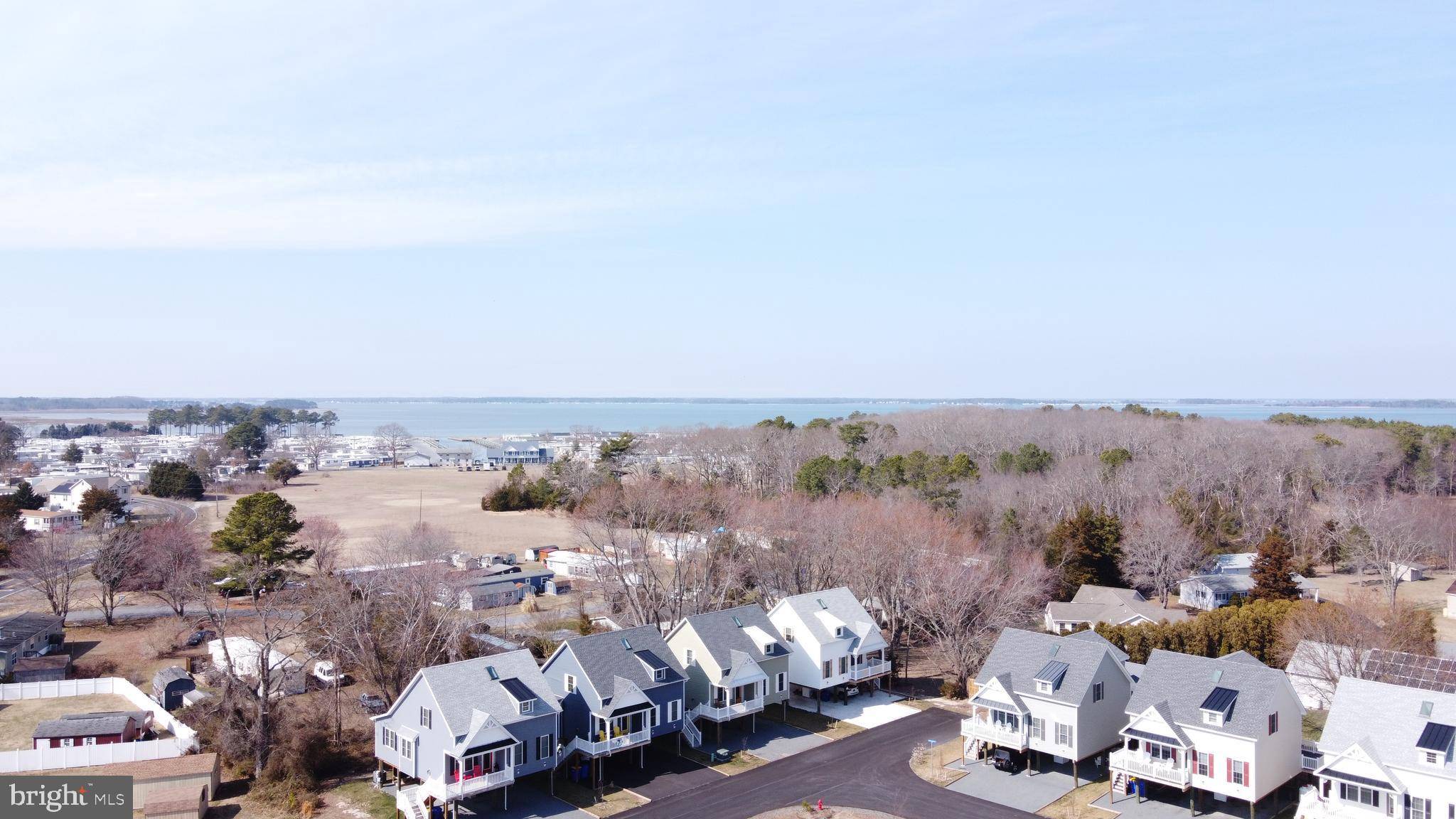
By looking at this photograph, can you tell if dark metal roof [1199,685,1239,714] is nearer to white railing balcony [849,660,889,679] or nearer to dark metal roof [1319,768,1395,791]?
dark metal roof [1319,768,1395,791]

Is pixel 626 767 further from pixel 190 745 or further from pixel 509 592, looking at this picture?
pixel 509 592

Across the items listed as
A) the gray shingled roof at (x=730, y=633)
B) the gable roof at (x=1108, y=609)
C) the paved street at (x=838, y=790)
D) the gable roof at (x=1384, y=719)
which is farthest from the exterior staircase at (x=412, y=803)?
the gable roof at (x=1108, y=609)

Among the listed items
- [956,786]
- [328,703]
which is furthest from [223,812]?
[956,786]

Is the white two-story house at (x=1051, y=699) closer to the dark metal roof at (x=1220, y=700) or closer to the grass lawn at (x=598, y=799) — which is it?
the dark metal roof at (x=1220, y=700)

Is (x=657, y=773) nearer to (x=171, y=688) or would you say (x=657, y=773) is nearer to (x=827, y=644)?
(x=827, y=644)

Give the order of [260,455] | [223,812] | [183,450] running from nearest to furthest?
[223,812] → [260,455] → [183,450]
